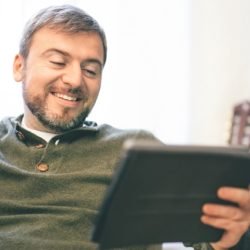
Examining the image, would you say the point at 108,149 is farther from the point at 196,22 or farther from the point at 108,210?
the point at 196,22

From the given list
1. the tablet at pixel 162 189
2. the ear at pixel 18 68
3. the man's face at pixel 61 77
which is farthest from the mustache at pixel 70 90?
the tablet at pixel 162 189

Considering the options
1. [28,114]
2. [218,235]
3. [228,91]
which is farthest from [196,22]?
[218,235]

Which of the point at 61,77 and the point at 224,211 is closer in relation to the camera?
the point at 224,211

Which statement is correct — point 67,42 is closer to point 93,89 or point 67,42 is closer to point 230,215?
point 93,89

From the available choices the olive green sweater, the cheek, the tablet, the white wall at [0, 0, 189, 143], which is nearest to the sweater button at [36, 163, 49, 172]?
the olive green sweater

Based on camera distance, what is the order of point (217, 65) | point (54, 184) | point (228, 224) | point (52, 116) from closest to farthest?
point (228, 224), point (54, 184), point (52, 116), point (217, 65)

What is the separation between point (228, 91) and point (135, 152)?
131cm

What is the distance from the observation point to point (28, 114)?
3.90 ft

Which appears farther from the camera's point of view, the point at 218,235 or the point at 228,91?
the point at 228,91

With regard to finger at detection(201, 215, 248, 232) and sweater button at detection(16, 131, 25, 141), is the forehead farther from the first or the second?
finger at detection(201, 215, 248, 232)

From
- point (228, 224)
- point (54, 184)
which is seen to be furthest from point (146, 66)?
point (228, 224)

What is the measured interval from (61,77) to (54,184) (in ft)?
0.93

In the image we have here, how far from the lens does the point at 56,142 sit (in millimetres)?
1075

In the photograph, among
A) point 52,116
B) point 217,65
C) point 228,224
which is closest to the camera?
point 228,224
